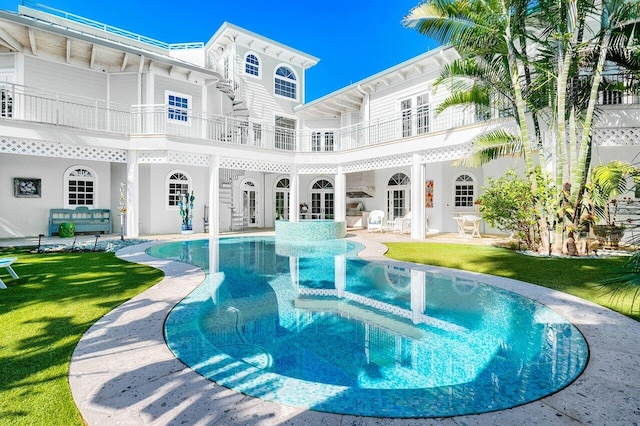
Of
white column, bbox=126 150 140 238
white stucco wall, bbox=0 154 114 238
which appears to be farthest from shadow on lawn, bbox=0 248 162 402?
white stucco wall, bbox=0 154 114 238

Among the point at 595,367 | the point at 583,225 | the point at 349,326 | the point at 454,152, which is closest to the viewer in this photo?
the point at 595,367

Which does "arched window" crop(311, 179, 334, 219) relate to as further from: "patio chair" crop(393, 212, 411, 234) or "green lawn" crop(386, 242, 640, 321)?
"green lawn" crop(386, 242, 640, 321)

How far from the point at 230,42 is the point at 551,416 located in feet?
64.1

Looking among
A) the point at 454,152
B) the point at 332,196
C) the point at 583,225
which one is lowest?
the point at 583,225

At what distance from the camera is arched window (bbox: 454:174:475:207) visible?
1458 centimetres

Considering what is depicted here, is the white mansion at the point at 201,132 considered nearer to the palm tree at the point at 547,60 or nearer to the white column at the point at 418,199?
the white column at the point at 418,199

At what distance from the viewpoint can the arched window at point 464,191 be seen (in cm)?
1458

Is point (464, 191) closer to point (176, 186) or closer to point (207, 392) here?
point (176, 186)

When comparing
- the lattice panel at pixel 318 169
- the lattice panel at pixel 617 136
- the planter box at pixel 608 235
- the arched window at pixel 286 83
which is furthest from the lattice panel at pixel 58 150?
the planter box at pixel 608 235

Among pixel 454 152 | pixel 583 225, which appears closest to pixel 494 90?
pixel 454 152

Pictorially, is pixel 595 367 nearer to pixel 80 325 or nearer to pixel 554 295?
pixel 554 295

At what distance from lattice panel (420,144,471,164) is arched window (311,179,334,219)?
7.95 m

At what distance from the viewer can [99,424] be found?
6.65ft

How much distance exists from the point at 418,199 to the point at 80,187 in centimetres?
1395
